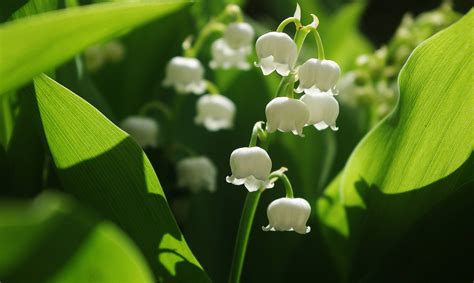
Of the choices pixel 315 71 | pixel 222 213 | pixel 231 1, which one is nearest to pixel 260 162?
pixel 315 71

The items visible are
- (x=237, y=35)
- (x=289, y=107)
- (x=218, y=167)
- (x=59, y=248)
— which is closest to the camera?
(x=59, y=248)

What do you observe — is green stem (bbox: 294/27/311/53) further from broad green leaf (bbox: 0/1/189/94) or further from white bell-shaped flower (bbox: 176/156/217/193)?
white bell-shaped flower (bbox: 176/156/217/193)

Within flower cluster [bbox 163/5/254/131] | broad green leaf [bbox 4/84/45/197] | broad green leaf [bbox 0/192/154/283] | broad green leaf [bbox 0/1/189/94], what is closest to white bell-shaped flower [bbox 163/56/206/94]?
flower cluster [bbox 163/5/254/131]

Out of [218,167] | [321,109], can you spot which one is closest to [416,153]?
[321,109]

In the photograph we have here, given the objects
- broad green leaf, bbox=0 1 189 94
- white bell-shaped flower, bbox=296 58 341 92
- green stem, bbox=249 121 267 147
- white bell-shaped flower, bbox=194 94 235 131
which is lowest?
white bell-shaped flower, bbox=194 94 235 131

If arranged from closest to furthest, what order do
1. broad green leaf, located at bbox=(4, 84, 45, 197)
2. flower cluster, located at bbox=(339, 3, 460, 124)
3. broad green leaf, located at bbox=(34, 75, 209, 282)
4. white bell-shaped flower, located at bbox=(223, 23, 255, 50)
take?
broad green leaf, located at bbox=(34, 75, 209, 282), broad green leaf, located at bbox=(4, 84, 45, 197), white bell-shaped flower, located at bbox=(223, 23, 255, 50), flower cluster, located at bbox=(339, 3, 460, 124)

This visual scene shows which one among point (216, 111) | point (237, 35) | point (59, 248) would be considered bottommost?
point (216, 111)

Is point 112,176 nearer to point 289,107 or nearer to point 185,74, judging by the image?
point 289,107

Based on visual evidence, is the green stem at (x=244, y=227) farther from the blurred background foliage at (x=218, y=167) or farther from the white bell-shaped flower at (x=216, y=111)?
the white bell-shaped flower at (x=216, y=111)
